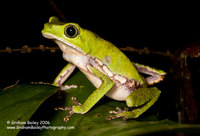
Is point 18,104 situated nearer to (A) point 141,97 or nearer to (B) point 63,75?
(B) point 63,75

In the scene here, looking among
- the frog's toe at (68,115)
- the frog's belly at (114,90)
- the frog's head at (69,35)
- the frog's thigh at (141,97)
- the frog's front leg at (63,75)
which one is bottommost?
the frog's toe at (68,115)

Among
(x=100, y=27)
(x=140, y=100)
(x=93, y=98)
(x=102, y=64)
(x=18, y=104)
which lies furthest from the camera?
(x=100, y=27)

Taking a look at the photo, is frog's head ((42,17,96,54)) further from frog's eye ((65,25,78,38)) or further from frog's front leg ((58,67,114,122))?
frog's front leg ((58,67,114,122))

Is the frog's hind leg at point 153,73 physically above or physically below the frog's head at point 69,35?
below

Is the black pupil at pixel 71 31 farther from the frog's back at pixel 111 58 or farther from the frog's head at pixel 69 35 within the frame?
Answer: the frog's back at pixel 111 58

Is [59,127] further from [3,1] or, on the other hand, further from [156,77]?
[3,1]

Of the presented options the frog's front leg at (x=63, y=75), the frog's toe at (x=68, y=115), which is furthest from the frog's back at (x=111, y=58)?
the frog's toe at (x=68, y=115)

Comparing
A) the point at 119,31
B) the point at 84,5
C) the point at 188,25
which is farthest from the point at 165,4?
the point at 84,5

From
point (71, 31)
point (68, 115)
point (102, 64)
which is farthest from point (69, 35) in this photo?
point (68, 115)
